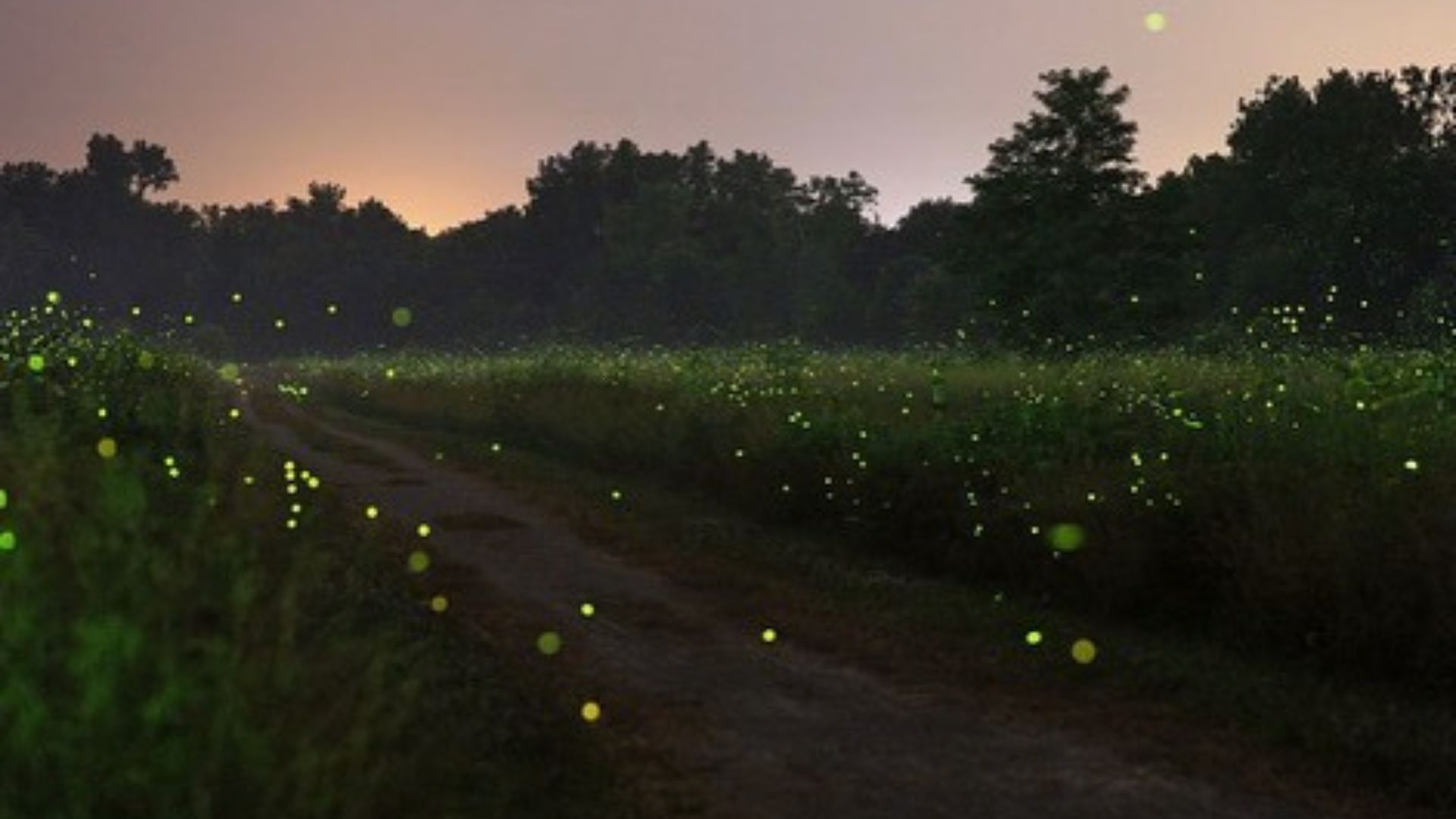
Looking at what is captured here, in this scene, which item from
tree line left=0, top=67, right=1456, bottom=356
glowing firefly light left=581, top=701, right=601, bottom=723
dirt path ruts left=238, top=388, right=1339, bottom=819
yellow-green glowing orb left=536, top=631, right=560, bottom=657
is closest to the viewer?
dirt path ruts left=238, top=388, right=1339, bottom=819

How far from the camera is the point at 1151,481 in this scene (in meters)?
12.1

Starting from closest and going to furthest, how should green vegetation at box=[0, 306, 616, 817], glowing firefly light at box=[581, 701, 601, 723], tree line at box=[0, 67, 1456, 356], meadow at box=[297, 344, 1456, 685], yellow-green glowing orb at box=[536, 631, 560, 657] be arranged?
green vegetation at box=[0, 306, 616, 817], glowing firefly light at box=[581, 701, 601, 723], meadow at box=[297, 344, 1456, 685], yellow-green glowing orb at box=[536, 631, 560, 657], tree line at box=[0, 67, 1456, 356]

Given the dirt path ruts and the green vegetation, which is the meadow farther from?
the green vegetation

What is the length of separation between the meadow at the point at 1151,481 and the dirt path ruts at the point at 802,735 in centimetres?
297

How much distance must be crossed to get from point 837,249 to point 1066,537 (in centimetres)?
8902

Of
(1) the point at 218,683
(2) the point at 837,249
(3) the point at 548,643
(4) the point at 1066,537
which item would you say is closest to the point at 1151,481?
(4) the point at 1066,537

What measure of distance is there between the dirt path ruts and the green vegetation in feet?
2.33

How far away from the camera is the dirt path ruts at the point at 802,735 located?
6.88 metres

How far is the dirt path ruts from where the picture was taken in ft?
22.6

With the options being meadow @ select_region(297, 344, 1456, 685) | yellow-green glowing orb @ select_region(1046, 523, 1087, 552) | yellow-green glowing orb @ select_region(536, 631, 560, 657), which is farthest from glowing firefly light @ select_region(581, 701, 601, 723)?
yellow-green glowing orb @ select_region(1046, 523, 1087, 552)

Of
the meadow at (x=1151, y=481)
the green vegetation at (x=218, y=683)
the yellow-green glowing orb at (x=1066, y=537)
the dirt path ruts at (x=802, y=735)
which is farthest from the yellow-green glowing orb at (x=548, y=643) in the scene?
the yellow-green glowing orb at (x=1066, y=537)

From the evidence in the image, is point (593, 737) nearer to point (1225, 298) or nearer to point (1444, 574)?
point (1444, 574)

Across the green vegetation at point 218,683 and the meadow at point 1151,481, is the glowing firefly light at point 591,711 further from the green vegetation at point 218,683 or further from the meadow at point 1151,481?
the meadow at point 1151,481

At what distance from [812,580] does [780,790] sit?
21.0 feet
